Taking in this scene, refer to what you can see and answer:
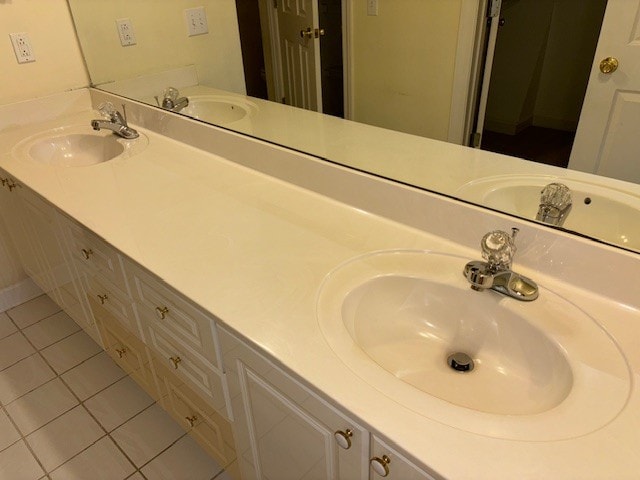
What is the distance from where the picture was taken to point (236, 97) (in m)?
1.60

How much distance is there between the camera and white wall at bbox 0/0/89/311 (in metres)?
1.86

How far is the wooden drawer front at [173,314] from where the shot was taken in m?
1.02

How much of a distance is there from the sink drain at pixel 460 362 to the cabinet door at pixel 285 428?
0.92 feet

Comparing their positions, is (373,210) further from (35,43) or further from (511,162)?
(35,43)

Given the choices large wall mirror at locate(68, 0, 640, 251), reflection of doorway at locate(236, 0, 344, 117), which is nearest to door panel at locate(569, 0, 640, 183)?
large wall mirror at locate(68, 0, 640, 251)

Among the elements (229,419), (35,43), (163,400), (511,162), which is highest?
(35,43)

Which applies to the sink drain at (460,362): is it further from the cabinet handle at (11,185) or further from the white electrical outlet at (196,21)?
the cabinet handle at (11,185)

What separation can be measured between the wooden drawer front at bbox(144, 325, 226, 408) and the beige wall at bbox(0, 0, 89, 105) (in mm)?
1343

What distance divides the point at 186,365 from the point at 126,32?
1507 millimetres

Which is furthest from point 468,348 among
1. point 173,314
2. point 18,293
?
point 18,293

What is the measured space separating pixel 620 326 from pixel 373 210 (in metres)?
0.61

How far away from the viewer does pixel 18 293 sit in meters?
2.31

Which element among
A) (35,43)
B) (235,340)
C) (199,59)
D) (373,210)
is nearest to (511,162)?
(373,210)

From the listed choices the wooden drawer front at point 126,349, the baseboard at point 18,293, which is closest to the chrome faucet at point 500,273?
the wooden drawer front at point 126,349
